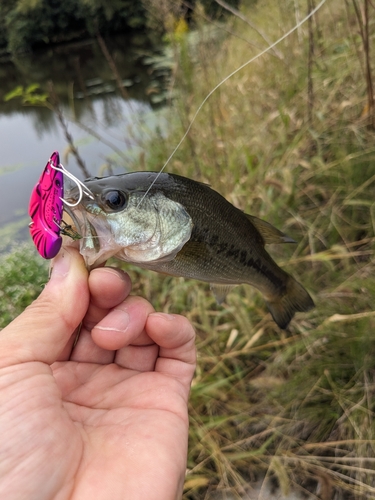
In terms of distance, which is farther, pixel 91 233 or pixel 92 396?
pixel 92 396

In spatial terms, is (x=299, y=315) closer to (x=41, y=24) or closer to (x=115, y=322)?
(x=115, y=322)

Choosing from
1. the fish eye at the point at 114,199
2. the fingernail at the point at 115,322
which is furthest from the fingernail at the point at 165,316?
the fish eye at the point at 114,199

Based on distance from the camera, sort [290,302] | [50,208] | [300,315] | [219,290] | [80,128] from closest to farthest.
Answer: [50,208] → [219,290] → [290,302] → [300,315] → [80,128]

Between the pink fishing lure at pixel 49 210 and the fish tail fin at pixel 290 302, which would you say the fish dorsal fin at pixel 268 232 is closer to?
the fish tail fin at pixel 290 302

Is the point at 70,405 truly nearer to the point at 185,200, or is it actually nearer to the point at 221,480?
the point at 185,200

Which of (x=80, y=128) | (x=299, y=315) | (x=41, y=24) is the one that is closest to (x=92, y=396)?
(x=299, y=315)

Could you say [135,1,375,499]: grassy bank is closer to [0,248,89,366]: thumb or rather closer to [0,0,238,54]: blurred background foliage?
[0,248,89,366]: thumb
